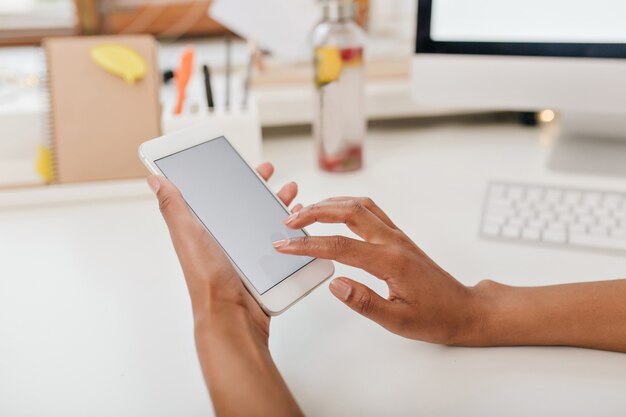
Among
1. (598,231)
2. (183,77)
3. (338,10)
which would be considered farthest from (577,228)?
(183,77)

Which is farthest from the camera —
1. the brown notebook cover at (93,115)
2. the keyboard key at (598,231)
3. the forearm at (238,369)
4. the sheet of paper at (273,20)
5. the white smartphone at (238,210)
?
the sheet of paper at (273,20)

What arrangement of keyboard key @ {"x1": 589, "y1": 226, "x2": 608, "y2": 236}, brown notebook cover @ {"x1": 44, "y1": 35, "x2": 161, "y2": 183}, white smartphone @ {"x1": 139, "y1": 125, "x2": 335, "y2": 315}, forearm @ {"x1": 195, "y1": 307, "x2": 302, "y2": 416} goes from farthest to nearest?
brown notebook cover @ {"x1": 44, "y1": 35, "x2": 161, "y2": 183} → keyboard key @ {"x1": 589, "y1": 226, "x2": 608, "y2": 236} → white smartphone @ {"x1": 139, "y1": 125, "x2": 335, "y2": 315} → forearm @ {"x1": 195, "y1": 307, "x2": 302, "y2": 416}

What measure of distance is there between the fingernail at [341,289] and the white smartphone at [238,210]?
0.16 ft

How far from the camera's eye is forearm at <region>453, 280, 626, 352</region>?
429mm

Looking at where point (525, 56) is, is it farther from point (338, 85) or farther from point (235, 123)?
point (235, 123)

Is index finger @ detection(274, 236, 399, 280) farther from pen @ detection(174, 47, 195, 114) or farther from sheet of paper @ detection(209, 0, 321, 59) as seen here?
sheet of paper @ detection(209, 0, 321, 59)

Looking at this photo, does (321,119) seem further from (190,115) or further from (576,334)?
(576,334)

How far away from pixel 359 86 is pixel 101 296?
0.41 m

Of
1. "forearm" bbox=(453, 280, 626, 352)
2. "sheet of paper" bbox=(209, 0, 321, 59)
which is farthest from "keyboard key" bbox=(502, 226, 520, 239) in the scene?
"sheet of paper" bbox=(209, 0, 321, 59)

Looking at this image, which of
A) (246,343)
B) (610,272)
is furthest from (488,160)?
(246,343)

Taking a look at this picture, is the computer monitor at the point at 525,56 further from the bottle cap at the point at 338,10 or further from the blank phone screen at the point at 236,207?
the blank phone screen at the point at 236,207

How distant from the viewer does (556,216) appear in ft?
1.94

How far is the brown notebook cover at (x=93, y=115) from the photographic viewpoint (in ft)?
2.25

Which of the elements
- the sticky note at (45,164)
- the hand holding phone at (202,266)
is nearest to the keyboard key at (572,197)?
the hand holding phone at (202,266)
